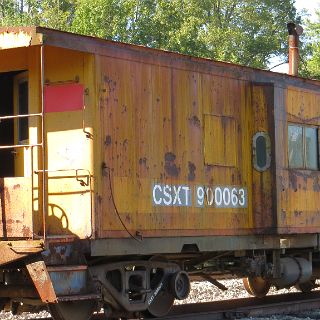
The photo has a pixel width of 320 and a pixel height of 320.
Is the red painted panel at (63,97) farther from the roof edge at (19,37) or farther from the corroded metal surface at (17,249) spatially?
the corroded metal surface at (17,249)

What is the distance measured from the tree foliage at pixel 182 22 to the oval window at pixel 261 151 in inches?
992

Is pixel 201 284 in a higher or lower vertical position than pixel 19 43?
lower

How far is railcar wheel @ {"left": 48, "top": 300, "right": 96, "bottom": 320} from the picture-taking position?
895 cm

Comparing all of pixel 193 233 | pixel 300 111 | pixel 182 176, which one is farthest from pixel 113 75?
pixel 300 111

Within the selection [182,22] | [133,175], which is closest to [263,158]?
[133,175]

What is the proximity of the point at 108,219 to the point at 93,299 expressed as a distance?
99cm

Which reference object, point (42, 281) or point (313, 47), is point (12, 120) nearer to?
point (42, 281)

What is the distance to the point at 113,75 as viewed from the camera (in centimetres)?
962

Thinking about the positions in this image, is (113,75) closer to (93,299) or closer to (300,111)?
(93,299)

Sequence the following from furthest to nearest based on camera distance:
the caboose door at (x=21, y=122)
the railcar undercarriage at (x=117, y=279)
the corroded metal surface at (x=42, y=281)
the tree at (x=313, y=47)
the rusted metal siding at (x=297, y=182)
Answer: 1. the tree at (x=313, y=47)
2. the rusted metal siding at (x=297, y=182)
3. the caboose door at (x=21, y=122)
4. the railcar undercarriage at (x=117, y=279)
5. the corroded metal surface at (x=42, y=281)

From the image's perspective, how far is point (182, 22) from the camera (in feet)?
133

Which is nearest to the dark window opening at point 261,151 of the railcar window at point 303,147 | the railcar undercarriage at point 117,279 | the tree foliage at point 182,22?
the railcar window at point 303,147

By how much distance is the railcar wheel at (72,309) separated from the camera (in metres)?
8.95

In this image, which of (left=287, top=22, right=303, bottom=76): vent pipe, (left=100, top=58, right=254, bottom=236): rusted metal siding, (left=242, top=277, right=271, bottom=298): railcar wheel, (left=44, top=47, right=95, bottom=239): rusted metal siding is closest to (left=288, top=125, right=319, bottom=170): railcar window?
(left=100, top=58, right=254, bottom=236): rusted metal siding
